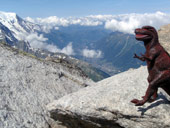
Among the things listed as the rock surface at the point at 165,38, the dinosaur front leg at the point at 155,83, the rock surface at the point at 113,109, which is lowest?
the rock surface at the point at 113,109

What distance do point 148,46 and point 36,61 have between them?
11.8 meters

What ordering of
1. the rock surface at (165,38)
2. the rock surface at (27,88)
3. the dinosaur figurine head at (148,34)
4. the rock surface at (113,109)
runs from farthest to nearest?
the rock surface at (165,38), the rock surface at (27,88), the rock surface at (113,109), the dinosaur figurine head at (148,34)

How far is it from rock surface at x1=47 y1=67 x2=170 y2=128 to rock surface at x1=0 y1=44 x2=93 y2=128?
121 centimetres

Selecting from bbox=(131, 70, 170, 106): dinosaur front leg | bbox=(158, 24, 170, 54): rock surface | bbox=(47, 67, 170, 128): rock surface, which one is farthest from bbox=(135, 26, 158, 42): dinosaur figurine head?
bbox=(158, 24, 170, 54): rock surface

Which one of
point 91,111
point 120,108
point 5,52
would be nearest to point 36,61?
point 5,52

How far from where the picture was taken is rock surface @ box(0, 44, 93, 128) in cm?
1134

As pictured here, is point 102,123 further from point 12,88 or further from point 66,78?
point 66,78

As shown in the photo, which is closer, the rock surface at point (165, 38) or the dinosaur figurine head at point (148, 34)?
the dinosaur figurine head at point (148, 34)

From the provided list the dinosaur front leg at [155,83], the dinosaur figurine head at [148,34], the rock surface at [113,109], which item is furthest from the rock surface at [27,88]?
the dinosaur figurine head at [148,34]

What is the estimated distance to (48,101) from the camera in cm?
1386

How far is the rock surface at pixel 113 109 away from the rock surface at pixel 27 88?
1.21 meters

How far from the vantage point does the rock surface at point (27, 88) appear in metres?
11.3

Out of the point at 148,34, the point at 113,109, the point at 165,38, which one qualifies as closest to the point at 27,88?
the point at 113,109

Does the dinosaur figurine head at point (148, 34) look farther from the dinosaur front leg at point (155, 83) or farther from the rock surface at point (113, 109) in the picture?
the rock surface at point (113, 109)
